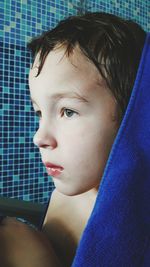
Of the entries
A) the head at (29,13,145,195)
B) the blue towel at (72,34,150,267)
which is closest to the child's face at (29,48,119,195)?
the head at (29,13,145,195)

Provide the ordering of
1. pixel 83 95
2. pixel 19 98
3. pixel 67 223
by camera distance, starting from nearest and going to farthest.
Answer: pixel 83 95
pixel 67 223
pixel 19 98

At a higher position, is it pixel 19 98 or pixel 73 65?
pixel 73 65

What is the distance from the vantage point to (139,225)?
1.39 feet

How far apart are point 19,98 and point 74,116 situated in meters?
0.70

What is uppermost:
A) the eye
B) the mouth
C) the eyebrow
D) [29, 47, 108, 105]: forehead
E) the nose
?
[29, 47, 108, 105]: forehead

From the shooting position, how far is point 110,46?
0.57 meters

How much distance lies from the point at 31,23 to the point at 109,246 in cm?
109

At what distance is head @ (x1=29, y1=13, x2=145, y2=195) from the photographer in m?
0.56

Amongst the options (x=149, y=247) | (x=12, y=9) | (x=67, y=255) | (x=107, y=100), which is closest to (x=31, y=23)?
(x=12, y=9)

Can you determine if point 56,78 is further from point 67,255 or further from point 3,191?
point 3,191

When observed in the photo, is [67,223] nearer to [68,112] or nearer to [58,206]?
[58,206]

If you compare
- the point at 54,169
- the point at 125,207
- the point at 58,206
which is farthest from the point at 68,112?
the point at 58,206

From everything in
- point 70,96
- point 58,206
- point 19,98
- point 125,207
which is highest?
point 70,96

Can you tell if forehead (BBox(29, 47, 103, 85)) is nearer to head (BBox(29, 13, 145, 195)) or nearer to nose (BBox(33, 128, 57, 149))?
head (BBox(29, 13, 145, 195))
